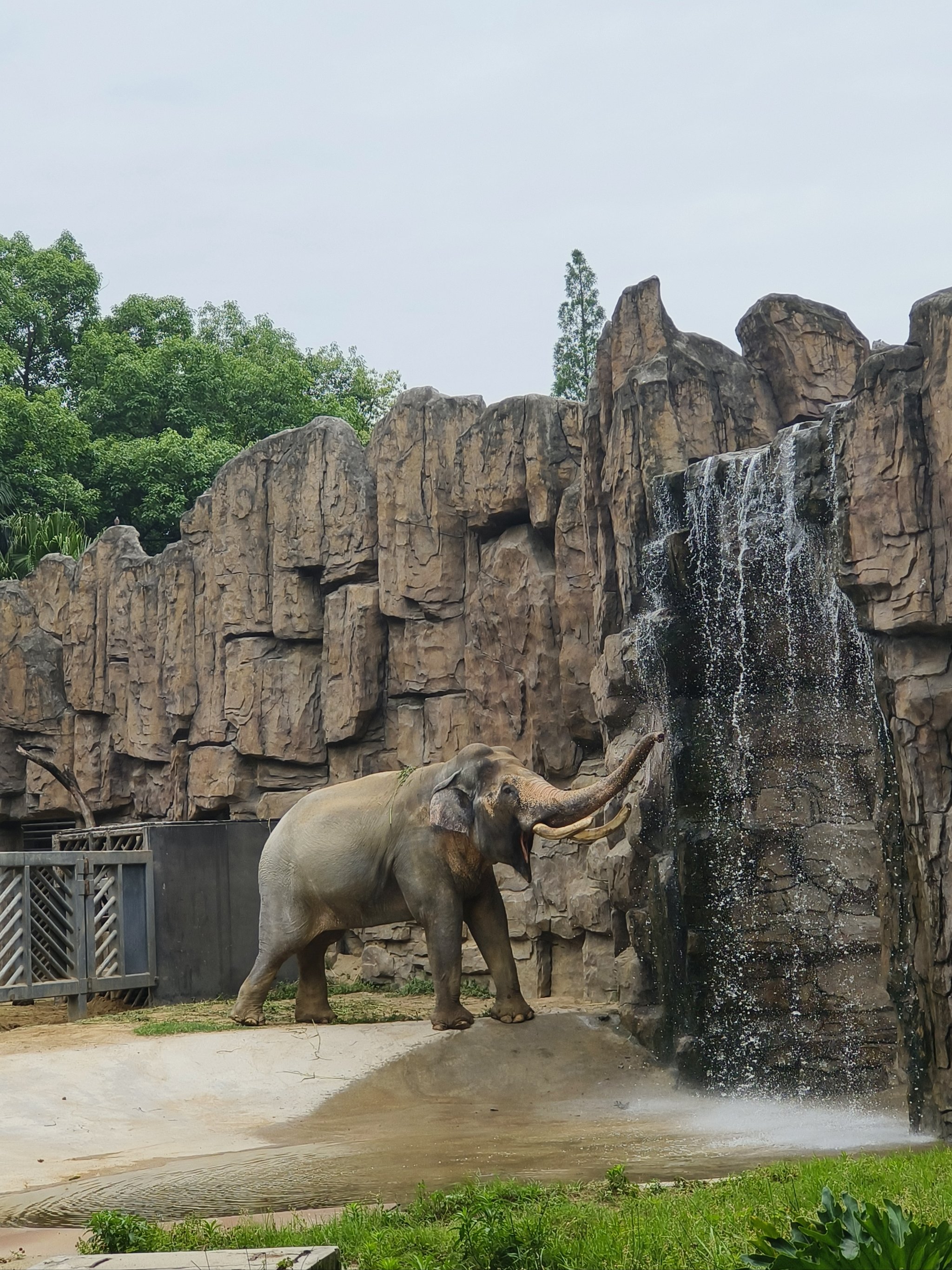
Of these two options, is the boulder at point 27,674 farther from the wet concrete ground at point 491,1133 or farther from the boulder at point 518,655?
the wet concrete ground at point 491,1133

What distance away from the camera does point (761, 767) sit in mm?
11125

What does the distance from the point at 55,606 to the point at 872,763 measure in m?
12.6

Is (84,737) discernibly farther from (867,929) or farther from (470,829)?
(867,929)

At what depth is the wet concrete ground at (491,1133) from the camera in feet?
21.5

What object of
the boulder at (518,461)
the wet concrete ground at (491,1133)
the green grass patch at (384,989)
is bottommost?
the wet concrete ground at (491,1133)

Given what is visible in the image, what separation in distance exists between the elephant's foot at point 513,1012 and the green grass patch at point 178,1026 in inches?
80.5

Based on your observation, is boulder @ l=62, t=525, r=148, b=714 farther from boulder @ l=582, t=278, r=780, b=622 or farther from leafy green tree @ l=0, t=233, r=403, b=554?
boulder @ l=582, t=278, r=780, b=622

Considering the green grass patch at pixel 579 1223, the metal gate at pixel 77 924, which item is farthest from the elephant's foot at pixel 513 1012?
the green grass patch at pixel 579 1223

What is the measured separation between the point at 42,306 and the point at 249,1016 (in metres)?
21.7

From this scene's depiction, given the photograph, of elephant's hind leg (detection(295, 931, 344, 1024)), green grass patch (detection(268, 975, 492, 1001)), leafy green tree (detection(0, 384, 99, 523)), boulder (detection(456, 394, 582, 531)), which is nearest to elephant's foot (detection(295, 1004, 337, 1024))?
elephant's hind leg (detection(295, 931, 344, 1024))

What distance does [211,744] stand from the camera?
17312 mm

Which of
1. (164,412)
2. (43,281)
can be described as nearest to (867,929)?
(164,412)

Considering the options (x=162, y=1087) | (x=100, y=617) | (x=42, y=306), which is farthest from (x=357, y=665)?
(x=42, y=306)

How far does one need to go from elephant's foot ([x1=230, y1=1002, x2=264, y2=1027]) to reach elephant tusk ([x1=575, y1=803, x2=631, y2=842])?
3163 millimetres
